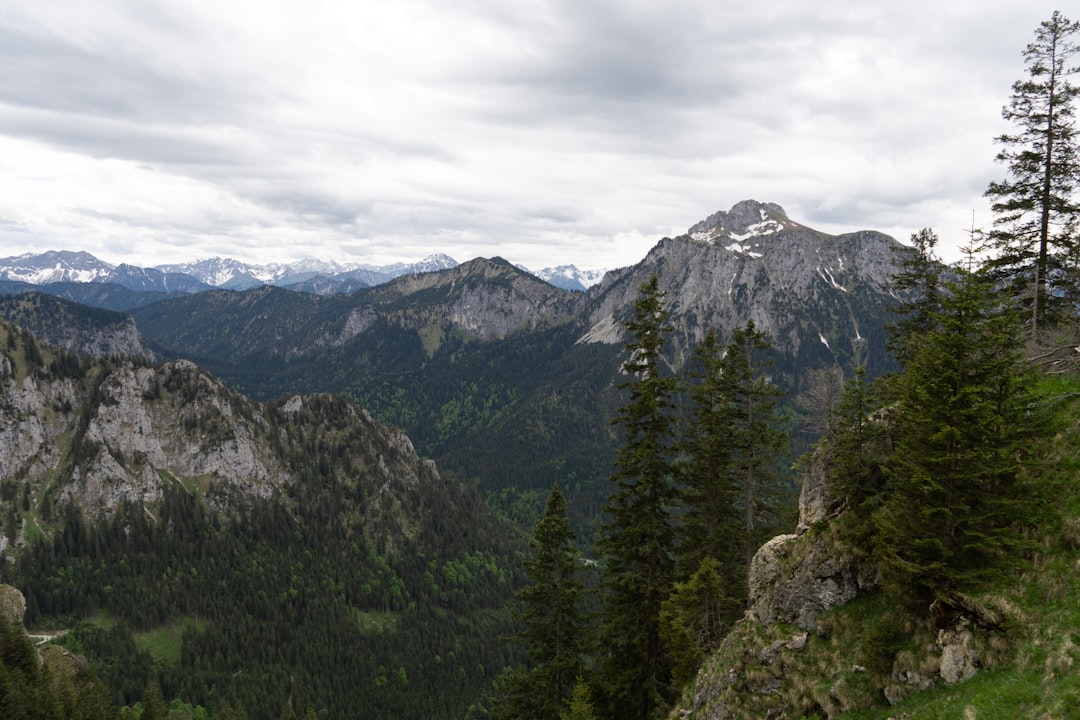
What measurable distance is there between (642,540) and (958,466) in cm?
1812

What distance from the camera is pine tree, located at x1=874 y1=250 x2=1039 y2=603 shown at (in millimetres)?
17672

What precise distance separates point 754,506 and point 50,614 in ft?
623

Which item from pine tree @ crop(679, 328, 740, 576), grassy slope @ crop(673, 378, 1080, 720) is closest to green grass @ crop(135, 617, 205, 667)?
pine tree @ crop(679, 328, 740, 576)

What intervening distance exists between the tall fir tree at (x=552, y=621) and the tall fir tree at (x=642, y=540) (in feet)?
6.53

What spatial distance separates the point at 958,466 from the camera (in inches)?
726

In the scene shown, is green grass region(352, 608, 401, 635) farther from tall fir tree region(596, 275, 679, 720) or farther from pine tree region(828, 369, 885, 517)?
pine tree region(828, 369, 885, 517)

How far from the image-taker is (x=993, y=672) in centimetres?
1603

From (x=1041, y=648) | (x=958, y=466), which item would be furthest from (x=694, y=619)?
(x=1041, y=648)

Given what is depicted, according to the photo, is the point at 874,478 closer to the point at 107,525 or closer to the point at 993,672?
the point at 993,672

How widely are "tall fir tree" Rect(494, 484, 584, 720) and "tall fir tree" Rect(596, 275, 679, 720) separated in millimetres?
1989

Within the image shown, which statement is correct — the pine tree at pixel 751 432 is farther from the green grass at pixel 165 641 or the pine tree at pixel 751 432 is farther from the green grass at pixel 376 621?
the green grass at pixel 376 621

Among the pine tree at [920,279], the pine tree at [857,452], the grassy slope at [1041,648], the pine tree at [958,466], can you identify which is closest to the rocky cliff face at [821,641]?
the grassy slope at [1041,648]

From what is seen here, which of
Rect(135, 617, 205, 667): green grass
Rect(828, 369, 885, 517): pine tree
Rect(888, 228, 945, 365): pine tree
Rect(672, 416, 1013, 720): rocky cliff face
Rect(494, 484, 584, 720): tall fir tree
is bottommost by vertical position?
Rect(135, 617, 205, 667): green grass

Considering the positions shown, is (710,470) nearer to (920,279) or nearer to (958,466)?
(958,466)
